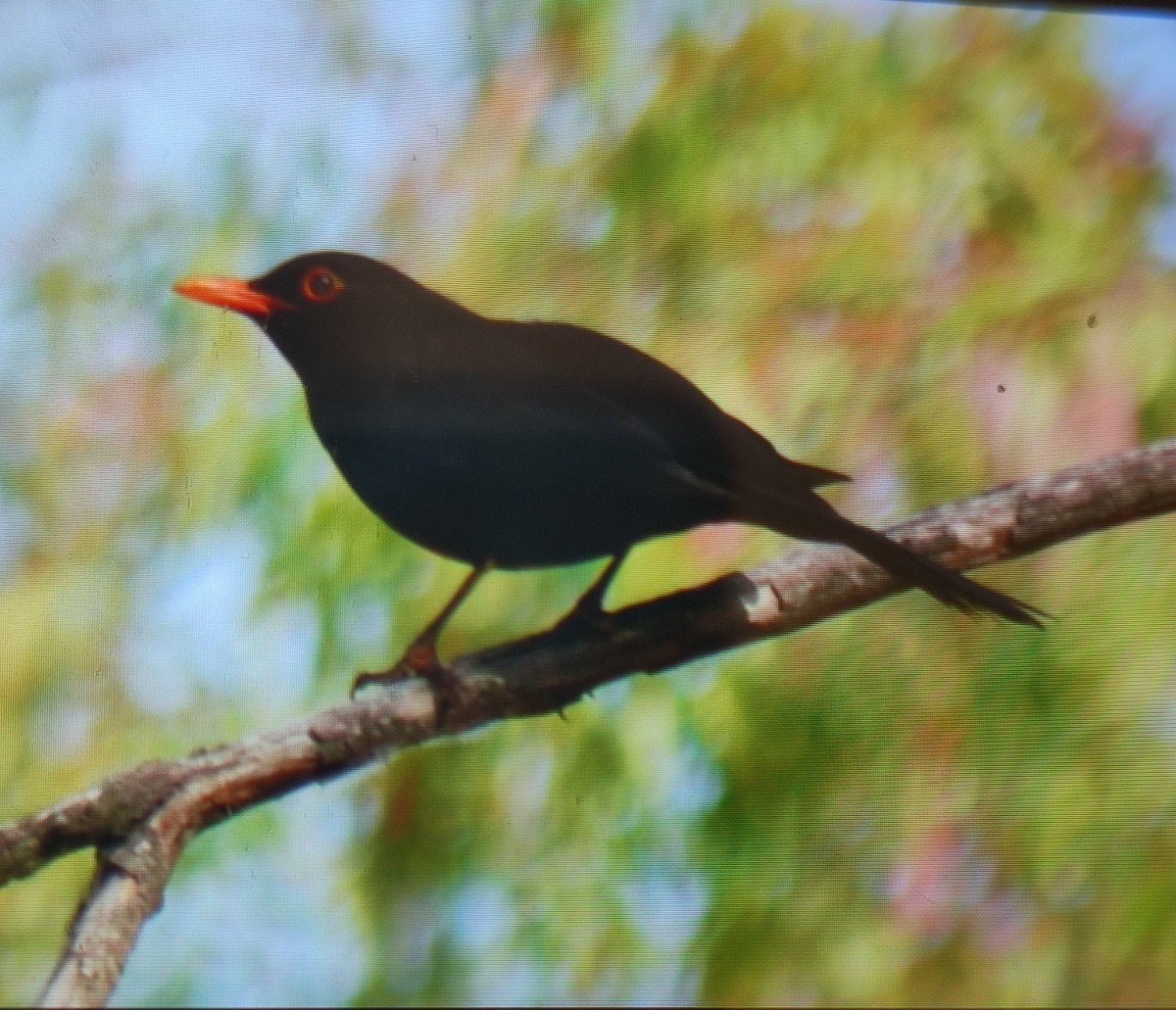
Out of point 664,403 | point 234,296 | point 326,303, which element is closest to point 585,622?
point 664,403

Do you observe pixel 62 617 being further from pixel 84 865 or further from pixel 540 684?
pixel 540 684

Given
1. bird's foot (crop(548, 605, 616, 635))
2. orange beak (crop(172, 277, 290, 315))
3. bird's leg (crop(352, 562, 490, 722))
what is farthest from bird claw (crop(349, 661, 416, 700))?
orange beak (crop(172, 277, 290, 315))

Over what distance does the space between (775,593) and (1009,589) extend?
0.35 metres

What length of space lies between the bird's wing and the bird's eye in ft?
0.87

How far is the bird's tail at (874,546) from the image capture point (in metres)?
1.93

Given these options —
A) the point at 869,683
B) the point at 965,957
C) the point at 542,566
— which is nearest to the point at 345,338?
the point at 542,566

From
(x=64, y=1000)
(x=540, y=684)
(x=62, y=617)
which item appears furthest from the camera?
(x=62, y=617)

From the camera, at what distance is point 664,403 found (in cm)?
205

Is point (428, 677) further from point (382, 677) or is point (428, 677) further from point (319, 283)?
point (319, 283)

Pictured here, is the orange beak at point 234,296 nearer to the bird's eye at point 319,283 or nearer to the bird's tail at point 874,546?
the bird's eye at point 319,283

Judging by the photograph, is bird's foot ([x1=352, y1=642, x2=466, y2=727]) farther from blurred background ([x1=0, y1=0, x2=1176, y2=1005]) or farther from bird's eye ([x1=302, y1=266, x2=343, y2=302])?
bird's eye ([x1=302, y1=266, x2=343, y2=302])

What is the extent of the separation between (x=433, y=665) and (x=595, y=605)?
0.24m

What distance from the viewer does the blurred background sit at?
2.07 m

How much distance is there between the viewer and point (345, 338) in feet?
6.98
